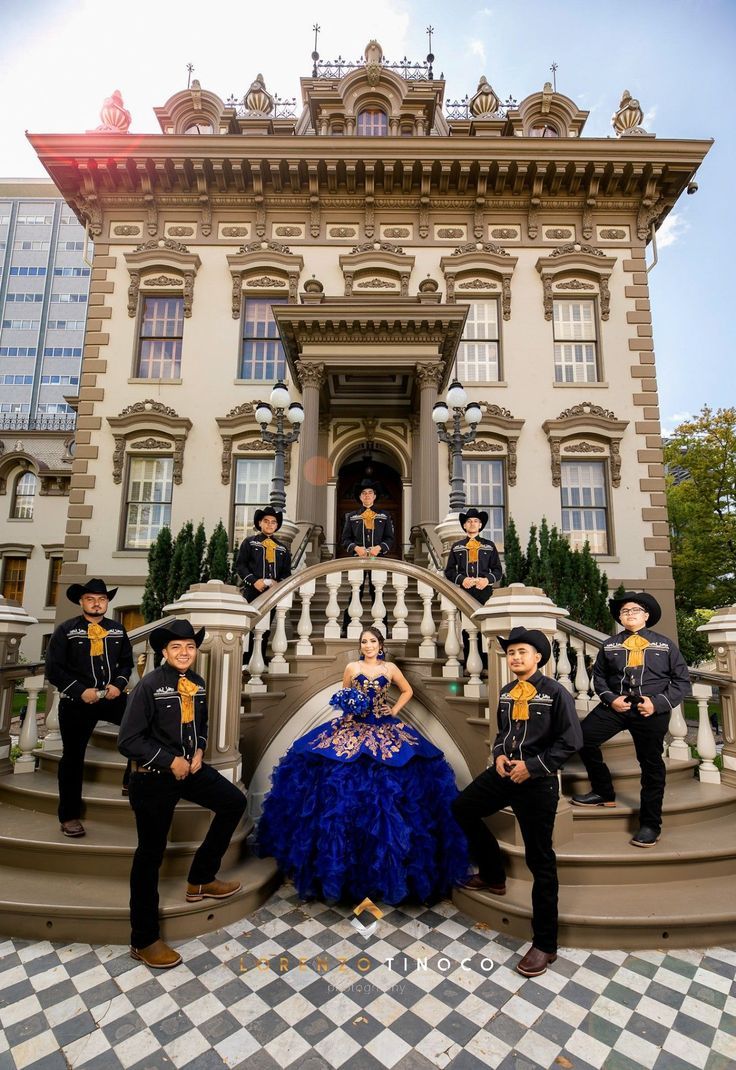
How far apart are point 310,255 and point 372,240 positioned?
4.83 ft

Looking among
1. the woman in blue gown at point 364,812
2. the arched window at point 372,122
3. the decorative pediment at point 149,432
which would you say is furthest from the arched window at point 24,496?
the woman in blue gown at point 364,812

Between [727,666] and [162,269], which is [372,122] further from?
[727,666]

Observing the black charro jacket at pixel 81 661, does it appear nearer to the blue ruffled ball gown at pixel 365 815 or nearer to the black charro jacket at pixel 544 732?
the blue ruffled ball gown at pixel 365 815

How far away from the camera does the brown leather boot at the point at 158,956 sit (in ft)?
10.8

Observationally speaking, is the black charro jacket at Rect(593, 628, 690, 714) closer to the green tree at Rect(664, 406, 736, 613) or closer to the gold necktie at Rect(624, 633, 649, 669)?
the gold necktie at Rect(624, 633, 649, 669)

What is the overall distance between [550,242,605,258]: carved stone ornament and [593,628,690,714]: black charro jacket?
11.1 m

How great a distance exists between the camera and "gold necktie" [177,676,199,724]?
3.66 metres

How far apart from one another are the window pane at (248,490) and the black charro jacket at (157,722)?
8.46m

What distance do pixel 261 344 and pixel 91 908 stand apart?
11.5 metres

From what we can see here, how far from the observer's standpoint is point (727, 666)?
18.7 ft

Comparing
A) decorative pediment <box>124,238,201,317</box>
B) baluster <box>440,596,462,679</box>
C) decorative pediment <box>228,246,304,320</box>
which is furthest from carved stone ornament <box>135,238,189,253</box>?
baluster <box>440,596,462,679</box>

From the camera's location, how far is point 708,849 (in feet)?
13.2

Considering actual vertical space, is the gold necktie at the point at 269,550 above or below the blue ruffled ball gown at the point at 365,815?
above

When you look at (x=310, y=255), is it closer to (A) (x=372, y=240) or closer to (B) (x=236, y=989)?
(A) (x=372, y=240)
